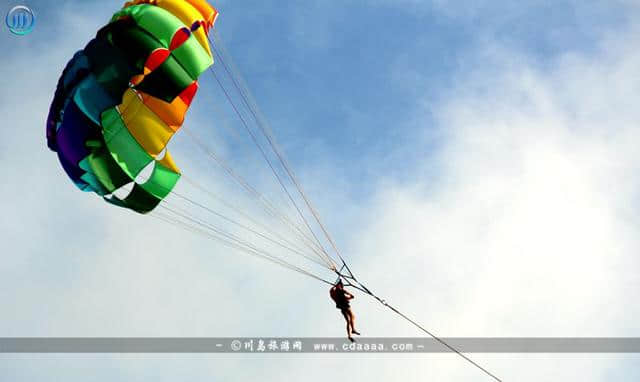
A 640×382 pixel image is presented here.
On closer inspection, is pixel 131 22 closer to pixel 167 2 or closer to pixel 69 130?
pixel 167 2

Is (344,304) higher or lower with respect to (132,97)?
lower

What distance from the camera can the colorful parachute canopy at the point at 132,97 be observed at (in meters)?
18.8

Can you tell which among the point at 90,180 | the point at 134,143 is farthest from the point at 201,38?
the point at 90,180

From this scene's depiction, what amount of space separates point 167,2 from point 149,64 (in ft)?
5.45

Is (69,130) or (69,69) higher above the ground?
(69,69)

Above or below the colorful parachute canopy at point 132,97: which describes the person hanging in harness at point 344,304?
below

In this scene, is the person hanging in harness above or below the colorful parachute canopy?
below

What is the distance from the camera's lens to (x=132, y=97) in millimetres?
20109

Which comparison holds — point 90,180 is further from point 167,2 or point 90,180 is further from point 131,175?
point 167,2

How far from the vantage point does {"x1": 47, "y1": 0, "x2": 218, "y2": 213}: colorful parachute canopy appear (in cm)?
1875

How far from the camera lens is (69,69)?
19.6 metres

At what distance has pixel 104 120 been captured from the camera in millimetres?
19344

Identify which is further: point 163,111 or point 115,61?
point 163,111

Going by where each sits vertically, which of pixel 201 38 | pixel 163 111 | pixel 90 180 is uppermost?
pixel 201 38
